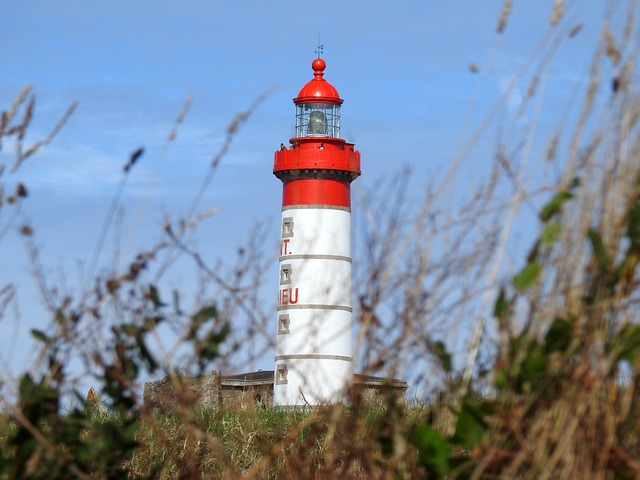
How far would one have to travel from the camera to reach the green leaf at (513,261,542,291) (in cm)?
228

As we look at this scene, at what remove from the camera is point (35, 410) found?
2.74 m

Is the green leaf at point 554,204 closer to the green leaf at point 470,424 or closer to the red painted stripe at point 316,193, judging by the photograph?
the green leaf at point 470,424

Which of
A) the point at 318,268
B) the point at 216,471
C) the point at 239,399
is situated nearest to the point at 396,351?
the point at 216,471

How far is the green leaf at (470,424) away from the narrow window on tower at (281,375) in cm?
2046

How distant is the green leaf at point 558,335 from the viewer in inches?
89.6

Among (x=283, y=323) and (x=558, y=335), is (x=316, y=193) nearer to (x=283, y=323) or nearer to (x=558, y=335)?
(x=283, y=323)

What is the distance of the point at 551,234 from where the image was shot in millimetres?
2273

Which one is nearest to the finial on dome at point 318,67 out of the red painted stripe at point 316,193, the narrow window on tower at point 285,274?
the red painted stripe at point 316,193

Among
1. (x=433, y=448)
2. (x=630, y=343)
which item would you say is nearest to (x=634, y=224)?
(x=630, y=343)

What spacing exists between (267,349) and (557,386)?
1.09 meters

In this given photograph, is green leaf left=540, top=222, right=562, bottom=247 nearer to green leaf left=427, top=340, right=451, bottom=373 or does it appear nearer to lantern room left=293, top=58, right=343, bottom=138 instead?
green leaf left=427, top=340, right=451, bottom=373

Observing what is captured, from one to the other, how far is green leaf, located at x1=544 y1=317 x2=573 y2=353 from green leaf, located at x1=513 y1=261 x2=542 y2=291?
97mm

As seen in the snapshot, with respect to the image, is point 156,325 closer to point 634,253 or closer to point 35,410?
point 35,410

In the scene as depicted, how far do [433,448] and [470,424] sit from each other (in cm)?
11
